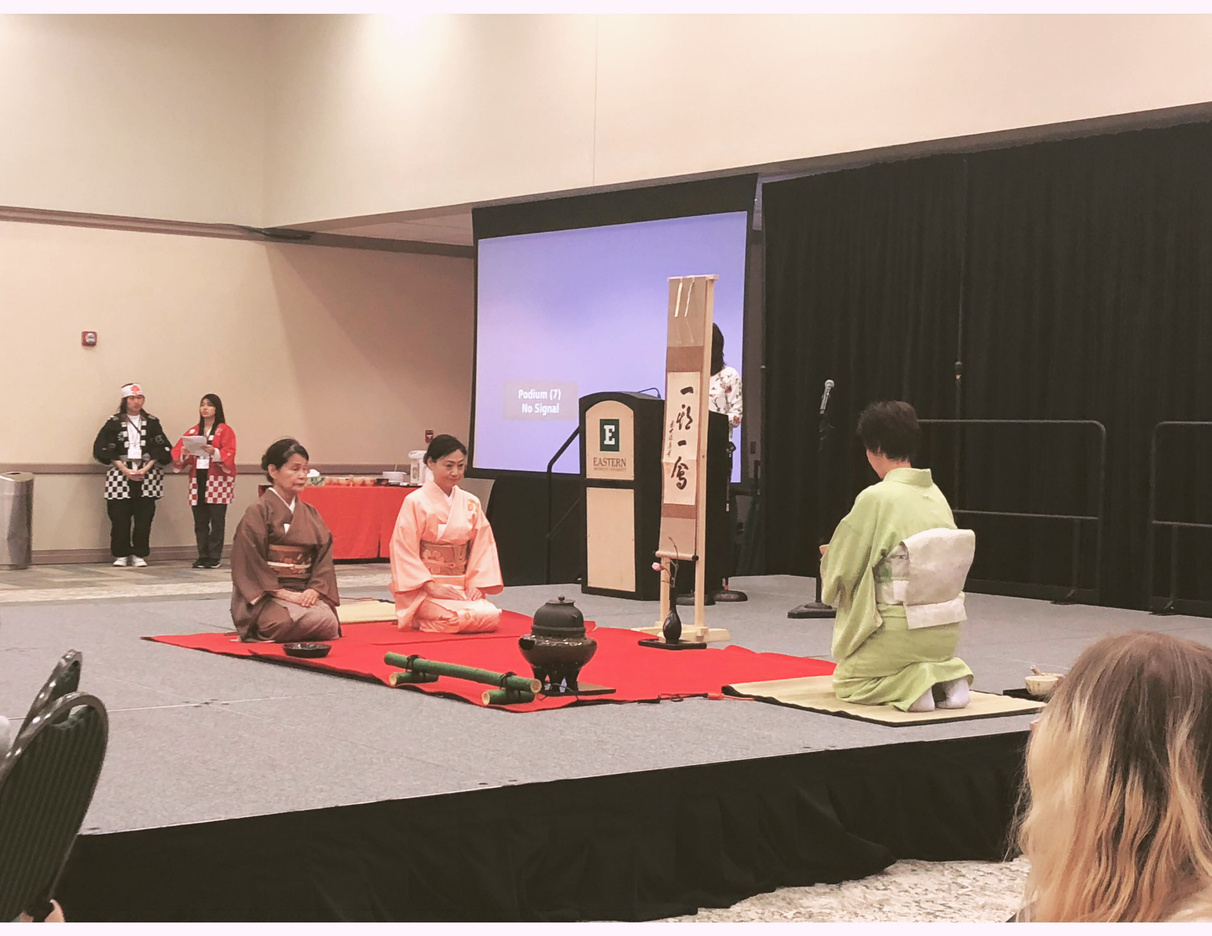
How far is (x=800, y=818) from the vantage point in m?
3.81

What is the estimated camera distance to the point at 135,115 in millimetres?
11305

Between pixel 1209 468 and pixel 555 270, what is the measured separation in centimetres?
462

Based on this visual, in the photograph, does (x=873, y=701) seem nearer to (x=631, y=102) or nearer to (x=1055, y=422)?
(x=1055, y=422)

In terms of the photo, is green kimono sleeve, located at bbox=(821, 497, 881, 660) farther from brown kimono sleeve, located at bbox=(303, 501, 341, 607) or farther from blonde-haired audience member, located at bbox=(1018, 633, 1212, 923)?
blonde-haired audience member, located at bbox=(1018, 633, 1212, 923)

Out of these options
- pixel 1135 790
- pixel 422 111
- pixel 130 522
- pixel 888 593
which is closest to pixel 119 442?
pixel 130 522

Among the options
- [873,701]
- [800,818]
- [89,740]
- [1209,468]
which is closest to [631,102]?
[1209,468]

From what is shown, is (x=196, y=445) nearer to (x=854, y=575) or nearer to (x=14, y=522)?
(x=14, y=522)

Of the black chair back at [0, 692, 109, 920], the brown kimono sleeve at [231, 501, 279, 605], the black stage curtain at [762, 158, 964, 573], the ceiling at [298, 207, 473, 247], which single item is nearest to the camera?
the black chair back at [0, 692, 109, 920]

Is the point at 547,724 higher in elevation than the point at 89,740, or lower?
lower

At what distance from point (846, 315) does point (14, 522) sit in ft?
20.3

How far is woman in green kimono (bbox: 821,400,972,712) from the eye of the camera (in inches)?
169

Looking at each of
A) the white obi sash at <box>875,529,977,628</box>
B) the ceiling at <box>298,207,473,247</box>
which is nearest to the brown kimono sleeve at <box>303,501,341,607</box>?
the white obi sash at <box>875,529,977,628</box>

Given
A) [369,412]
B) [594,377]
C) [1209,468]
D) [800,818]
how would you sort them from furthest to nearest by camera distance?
[369,412] < [594,377] < [1209,468] < [800,818]

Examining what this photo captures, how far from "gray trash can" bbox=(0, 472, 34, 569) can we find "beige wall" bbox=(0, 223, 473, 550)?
237mm
